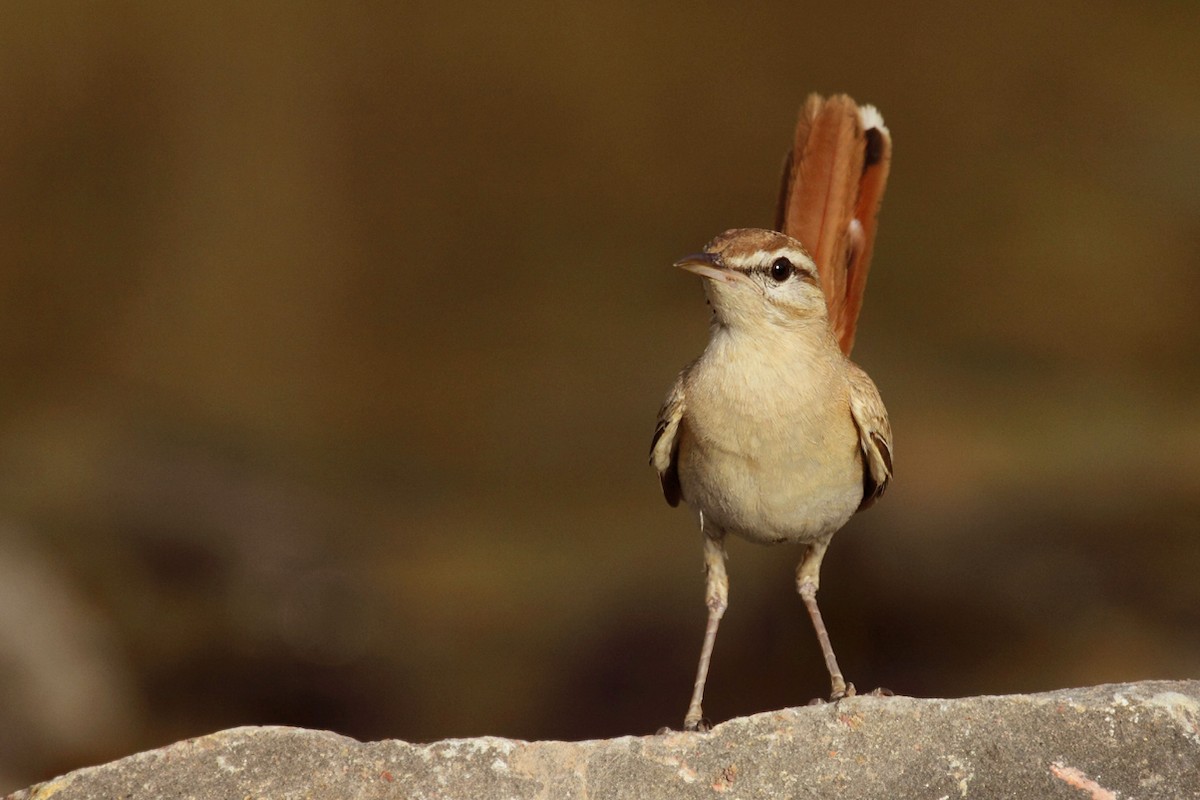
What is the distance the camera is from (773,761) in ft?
13.3

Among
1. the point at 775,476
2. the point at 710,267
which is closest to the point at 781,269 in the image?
the point at 710,267

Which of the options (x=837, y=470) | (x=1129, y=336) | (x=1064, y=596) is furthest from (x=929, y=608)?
(x=837, y=470)

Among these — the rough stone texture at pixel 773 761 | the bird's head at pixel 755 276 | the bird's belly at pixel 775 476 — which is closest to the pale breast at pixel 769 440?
the bird's belly at pixel 775 476

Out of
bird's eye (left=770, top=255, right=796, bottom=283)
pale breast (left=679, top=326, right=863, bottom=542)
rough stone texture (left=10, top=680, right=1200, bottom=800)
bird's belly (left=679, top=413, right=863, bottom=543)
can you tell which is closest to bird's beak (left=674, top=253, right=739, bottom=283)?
bird's eye (left=770, top=255, right=796, bottom=283)

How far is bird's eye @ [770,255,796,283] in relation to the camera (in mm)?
4773

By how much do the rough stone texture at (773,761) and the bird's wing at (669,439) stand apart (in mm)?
1362

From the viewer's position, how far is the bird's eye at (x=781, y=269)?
15.7 ft

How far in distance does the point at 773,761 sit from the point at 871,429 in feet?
5.14

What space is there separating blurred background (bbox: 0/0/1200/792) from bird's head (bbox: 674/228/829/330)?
15.2 feet

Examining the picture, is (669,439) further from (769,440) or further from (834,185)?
(834,185)

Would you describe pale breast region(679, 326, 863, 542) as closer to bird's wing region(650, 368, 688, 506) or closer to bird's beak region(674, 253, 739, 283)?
bird's wing region(650, 368, 688, 506)

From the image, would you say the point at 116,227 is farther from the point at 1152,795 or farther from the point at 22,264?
the point at 1152,795

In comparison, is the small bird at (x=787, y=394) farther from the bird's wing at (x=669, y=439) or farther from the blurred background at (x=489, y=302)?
the blurred background at (x=489, y=302)

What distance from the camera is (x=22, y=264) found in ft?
33.1
